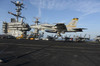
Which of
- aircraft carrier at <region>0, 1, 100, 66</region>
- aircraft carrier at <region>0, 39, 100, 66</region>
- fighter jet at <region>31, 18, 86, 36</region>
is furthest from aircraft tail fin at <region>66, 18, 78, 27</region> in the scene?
aircraft carrier at <region>0, 39, 100, 66</region>

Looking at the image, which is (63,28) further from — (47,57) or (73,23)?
(47,57)

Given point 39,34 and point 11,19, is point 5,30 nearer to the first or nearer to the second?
point 11,19

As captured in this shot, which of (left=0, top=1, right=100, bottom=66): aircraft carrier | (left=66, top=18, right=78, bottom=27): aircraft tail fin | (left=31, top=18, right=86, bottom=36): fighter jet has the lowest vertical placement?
(left=0, top=1, right=100, bottom=66): aircraft carrier

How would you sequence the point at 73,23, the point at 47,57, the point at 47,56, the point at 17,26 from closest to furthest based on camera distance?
the point at 47,57
the point at 47,56
the point at 73,23
the point at 17,26

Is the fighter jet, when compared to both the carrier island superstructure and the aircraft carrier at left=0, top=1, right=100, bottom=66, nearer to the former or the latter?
the aircraft carrier at left=0, top=1, right=100, bottom=66

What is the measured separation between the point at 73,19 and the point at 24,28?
48093 millimetres

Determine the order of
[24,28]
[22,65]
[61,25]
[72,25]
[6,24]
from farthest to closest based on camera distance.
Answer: [6,24] → [24,28] → [72,25] → [61,25] → [22,65]

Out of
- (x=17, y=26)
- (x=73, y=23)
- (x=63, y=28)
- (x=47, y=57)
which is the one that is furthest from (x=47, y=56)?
(x=17, y=26)

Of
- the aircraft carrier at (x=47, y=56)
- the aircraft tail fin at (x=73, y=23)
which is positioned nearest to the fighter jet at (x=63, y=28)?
the aircraft tail fin at (x=73, y=23)

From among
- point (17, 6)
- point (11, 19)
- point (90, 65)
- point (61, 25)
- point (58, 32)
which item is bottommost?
point (90, 65)

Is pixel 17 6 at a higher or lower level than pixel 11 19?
higher

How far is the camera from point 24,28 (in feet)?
273

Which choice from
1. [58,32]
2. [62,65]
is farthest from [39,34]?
[62,65]

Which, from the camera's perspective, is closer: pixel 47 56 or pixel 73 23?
pixel 47 56
